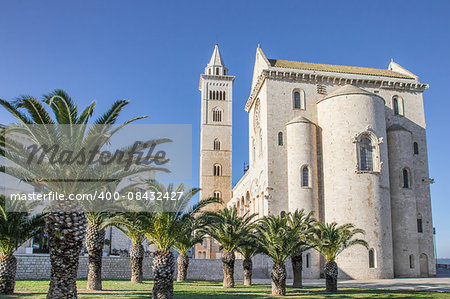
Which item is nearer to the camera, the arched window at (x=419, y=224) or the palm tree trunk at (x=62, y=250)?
the palm tree trunk at (x=62, y=250)

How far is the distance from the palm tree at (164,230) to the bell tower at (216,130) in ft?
115

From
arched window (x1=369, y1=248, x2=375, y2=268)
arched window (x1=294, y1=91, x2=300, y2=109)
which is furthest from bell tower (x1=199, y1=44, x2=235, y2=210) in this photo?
arched window (x1=369, y1=248, x2=375, y2=268)

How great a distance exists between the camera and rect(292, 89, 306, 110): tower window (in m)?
32.8

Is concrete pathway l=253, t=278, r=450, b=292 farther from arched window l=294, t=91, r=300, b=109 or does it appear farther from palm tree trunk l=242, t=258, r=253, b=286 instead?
arched window l=294, t=91, r=300, b=109

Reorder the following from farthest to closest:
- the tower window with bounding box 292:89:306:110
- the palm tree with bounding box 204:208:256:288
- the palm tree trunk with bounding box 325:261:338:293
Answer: the tower window with bounding box 292:89:306:110
the palm tree with bounding box 204:208:256:288
the palm tree trunk with bounding box 325:261:338:293

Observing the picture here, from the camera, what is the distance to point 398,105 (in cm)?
3412

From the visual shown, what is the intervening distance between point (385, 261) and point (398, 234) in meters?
2.86

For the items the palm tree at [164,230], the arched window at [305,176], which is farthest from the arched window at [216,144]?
the palm tree at [164,230]

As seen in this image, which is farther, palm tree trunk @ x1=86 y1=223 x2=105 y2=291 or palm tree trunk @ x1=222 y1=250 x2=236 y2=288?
palm tree trunk @ x1=222 y1=250 x2=236 y2=288

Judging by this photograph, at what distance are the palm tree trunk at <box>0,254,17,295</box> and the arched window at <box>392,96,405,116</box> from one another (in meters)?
28.6

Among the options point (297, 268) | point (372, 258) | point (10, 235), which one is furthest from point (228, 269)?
point (372, 258)

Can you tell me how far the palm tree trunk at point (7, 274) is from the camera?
1459 centimetres

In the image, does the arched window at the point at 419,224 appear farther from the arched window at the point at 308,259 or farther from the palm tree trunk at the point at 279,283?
the palm tree trunk at the point at 279,283

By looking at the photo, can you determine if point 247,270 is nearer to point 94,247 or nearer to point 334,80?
point 94,247
